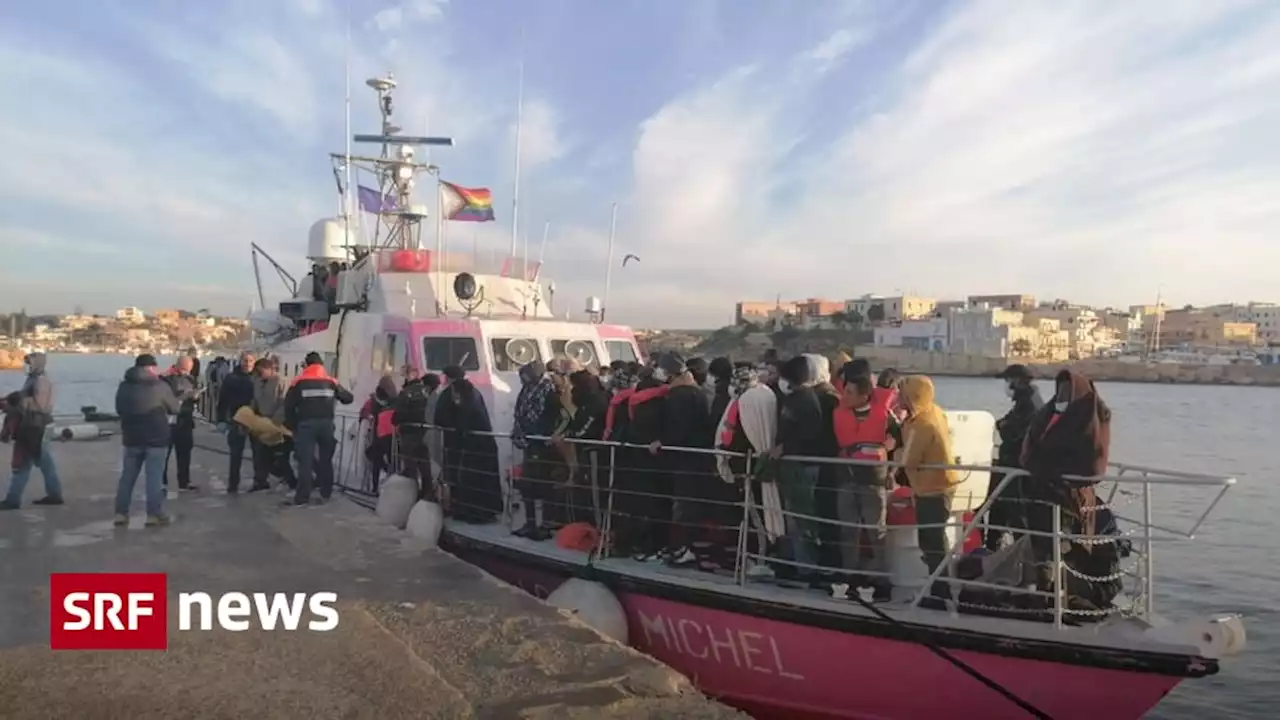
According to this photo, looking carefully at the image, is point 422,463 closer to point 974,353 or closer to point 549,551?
point 549,551

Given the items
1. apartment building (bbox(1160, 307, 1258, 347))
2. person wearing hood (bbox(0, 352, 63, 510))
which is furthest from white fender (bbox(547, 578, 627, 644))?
apartment building (bbox(1160, 307, 1258, 347))

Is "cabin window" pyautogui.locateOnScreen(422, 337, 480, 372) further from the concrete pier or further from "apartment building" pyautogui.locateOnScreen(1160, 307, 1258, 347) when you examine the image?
"apartment building" pyautogui.locateOnScreen(1160, 307, 1258, 347)

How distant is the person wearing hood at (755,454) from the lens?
5.62 m

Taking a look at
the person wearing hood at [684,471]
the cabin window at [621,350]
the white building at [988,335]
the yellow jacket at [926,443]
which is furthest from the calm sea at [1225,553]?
the white building at [988,335]

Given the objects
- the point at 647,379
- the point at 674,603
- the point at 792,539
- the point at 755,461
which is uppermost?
the point at 647,379

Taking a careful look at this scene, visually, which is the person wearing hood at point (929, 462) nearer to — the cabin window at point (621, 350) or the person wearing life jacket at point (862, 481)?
the person wearing life jacket at point (862, 481)

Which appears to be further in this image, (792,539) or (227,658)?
(792,539)

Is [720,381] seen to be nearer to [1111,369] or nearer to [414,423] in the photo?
[414,423]

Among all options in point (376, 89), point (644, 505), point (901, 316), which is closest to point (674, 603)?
point (644, 505)

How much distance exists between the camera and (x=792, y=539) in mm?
5816

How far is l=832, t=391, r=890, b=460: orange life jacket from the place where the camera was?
5469 millimetres

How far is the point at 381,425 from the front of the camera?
857cm

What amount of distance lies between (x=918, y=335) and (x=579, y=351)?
104m

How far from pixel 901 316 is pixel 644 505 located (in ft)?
440
